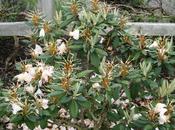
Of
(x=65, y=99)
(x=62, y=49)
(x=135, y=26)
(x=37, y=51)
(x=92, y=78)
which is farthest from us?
(x=135, y=26)

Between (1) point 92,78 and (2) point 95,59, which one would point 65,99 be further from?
(2) point 95,59

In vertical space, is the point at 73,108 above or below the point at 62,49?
below

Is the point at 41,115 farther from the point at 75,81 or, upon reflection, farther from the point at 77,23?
the point at 77,23

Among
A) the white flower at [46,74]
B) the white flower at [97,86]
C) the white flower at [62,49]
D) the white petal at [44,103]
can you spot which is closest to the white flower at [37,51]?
the white flower at [62,49]

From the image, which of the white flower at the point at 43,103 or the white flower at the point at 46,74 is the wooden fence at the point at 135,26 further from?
the white flower at the point at 43,103

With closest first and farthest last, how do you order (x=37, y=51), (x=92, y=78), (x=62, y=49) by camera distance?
(x=92, y=78)
(x=62, y=49)
(x=37, y=51)

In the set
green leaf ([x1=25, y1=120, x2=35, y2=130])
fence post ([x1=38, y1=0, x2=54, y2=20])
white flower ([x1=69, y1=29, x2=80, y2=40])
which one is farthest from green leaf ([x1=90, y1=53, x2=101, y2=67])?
fence post ([x1=38, y1=0, x2=54, y2=20])

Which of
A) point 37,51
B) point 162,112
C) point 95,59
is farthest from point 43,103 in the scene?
point 162,112

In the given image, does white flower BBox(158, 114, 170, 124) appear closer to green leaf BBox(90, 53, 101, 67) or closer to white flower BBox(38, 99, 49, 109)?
green leaf BBox(90, 53, 101, 67)

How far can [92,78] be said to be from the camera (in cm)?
270

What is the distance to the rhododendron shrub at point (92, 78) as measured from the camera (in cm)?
265

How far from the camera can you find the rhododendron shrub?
2650 mm

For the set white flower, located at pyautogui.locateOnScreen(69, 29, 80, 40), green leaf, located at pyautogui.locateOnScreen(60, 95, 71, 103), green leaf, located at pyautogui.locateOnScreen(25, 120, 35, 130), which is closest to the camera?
green leaf, located at pyautogui.locateOnScreen(60, 95, 71, 103)

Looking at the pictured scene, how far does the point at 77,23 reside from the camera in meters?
3.07
